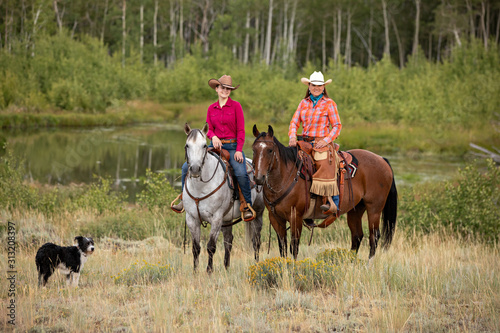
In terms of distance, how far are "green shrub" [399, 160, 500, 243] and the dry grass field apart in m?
3.86

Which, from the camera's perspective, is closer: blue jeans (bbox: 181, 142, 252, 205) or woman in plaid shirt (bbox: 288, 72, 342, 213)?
woman in plaid shirt (bbox: 288, 72, 342, 213)

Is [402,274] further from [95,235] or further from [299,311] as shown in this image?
[95,235]

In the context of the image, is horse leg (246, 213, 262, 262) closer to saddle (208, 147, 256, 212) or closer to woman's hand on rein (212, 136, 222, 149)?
saddle (208, 147, 256, 212)

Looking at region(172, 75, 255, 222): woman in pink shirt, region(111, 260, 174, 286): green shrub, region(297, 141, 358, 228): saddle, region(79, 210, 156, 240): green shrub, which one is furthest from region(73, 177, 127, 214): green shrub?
region(297, 141, 358, 228): saddle

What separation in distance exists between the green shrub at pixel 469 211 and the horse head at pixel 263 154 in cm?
564

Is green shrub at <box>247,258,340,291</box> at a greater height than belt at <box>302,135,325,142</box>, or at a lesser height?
lesser

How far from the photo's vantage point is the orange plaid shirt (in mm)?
7387

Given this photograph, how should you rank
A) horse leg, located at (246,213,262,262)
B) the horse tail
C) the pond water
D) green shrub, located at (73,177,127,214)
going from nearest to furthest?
horse leg, located at (246,213,262,262) → the horse tail → green shrub, located at (73,177,127,214) → the pond water

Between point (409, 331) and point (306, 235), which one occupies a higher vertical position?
point (409, 331)

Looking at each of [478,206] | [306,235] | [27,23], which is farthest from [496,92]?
[27,23]

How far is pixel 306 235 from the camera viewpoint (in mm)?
11984

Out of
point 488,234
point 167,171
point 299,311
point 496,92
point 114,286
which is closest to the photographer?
point 299,311

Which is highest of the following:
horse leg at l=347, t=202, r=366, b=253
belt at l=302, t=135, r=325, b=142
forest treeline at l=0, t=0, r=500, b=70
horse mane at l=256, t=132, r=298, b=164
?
forest treeline at l=0, t=0, r=500, b=70

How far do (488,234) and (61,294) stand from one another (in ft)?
31.6
